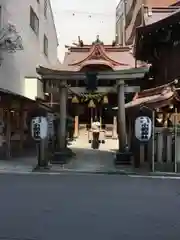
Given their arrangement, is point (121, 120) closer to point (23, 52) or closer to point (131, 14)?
point (23, 52)

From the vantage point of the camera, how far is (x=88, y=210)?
910 centimetres

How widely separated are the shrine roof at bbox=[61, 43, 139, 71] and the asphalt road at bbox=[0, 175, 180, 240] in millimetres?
8557

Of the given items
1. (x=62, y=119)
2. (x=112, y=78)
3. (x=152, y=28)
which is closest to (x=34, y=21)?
(x=62, y=119)

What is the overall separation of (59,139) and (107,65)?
13.3ft

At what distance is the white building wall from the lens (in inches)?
1107

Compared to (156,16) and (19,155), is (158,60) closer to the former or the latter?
(156,16)

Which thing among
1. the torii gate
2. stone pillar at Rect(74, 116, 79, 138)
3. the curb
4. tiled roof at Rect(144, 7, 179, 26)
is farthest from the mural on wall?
stone pillar at Rect(74, 116, 79, 138)

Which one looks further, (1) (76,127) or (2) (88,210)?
(1) (76,127)

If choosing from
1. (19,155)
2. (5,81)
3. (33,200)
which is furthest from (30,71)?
(33,200)

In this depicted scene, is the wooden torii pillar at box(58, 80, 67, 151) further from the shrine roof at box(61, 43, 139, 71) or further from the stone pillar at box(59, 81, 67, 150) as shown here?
the shrine roof at box(61, 43, 139, 71)

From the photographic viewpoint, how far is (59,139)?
71.1 ft

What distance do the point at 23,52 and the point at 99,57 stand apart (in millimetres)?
12416

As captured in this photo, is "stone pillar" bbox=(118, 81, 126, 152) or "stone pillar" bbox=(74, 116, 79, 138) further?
"stone pillar" bbox=(74, 116, 79, 138)

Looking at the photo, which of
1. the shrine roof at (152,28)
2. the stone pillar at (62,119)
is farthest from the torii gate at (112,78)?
the shrine roof at (152,28)
